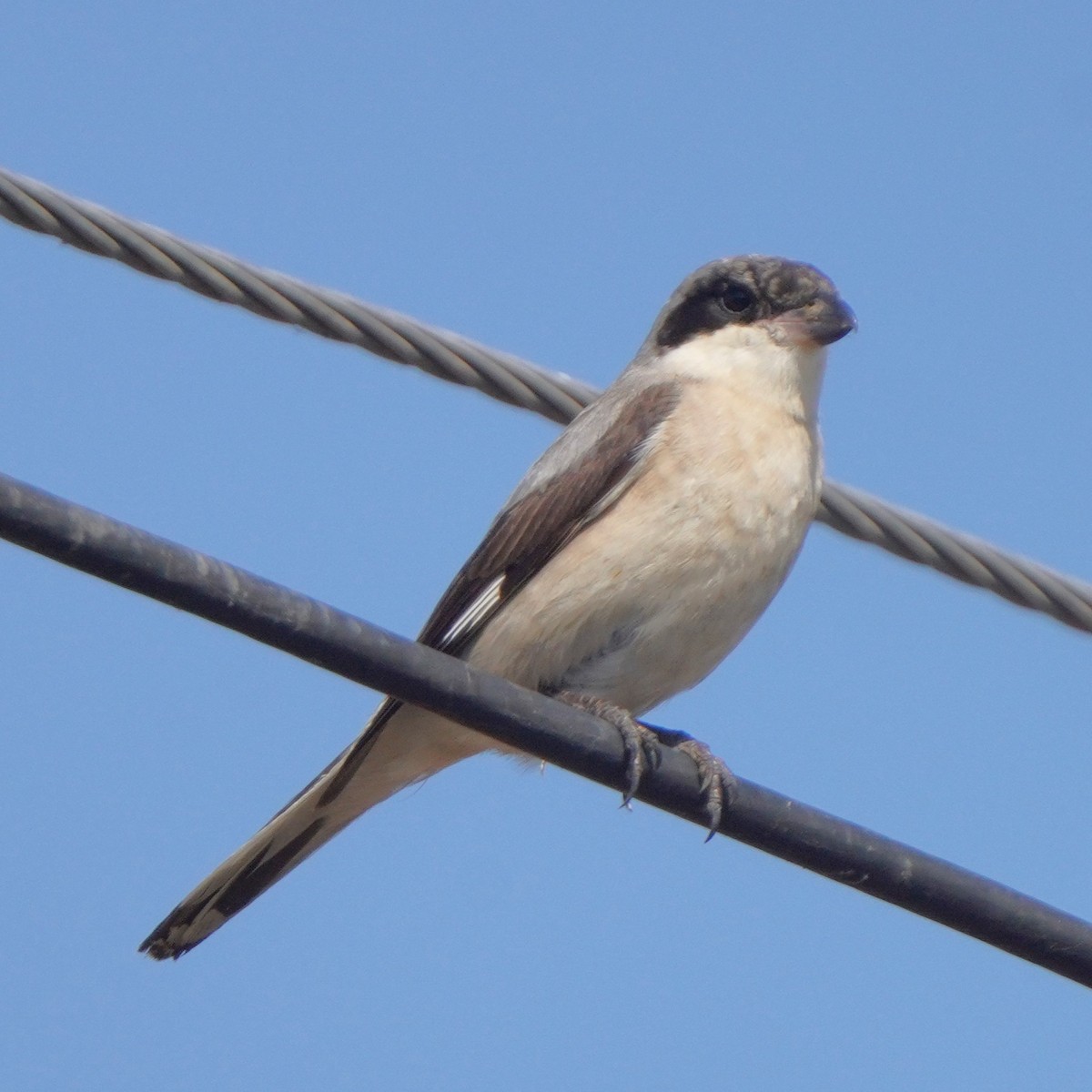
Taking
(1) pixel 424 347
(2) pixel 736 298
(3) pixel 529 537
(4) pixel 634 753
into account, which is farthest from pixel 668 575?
(2) pixel 736 298

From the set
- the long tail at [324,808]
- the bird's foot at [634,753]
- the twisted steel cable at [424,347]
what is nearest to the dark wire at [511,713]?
the bird's foot at [634,753]

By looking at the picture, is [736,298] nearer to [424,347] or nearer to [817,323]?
[817,323]

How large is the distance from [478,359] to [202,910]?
1.45m

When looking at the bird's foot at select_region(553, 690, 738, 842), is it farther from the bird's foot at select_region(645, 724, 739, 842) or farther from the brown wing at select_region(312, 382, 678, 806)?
the brown wing at select_region(312, 382, 678, 806)

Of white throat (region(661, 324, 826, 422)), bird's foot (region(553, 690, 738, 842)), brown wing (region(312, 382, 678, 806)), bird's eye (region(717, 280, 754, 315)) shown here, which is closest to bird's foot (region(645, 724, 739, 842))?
bird's foot (region(553, 690, 738, 842))

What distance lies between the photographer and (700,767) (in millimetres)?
3523

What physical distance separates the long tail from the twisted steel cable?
2.83 ft

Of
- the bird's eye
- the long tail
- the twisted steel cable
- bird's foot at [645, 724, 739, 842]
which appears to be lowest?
the long tail

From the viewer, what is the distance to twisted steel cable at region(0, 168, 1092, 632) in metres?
3.49

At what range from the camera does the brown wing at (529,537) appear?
4.23m

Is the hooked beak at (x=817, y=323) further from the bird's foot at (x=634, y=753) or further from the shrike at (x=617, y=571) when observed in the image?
the bird's foot at (x=634, y=753)

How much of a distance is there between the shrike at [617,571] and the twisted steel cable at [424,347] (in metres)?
0.21

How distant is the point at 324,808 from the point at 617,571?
1000mm

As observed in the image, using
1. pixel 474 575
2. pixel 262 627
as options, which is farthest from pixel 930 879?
pixel 474 575
